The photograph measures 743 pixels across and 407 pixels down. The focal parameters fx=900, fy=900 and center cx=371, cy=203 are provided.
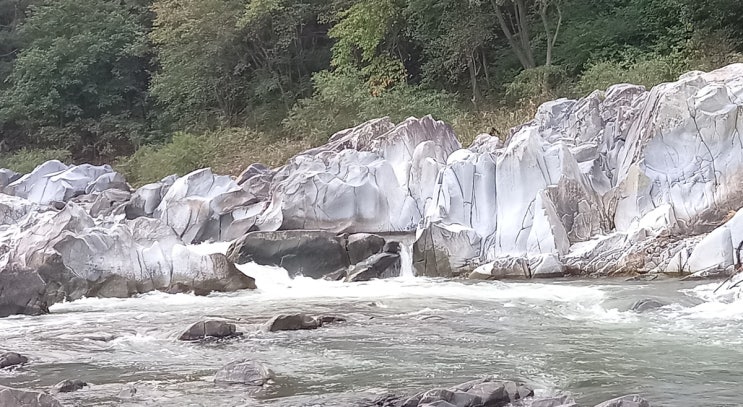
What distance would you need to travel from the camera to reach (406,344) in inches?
376

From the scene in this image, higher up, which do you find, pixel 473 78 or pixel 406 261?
pixel 473 78

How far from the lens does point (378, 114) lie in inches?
1005

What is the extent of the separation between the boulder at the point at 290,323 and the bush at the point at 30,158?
79.3 ft

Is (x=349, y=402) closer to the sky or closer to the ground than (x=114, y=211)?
closer to the ground

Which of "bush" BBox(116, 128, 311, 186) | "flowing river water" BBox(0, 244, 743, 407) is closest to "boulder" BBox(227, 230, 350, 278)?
"flowing river water" BBox(0, 244, 743, 407)

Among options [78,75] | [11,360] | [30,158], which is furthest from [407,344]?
[78,75]

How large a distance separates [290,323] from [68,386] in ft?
10.5

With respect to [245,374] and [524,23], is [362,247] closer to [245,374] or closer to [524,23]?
[245,374]

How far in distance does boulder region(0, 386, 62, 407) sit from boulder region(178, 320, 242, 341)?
11.2 feet

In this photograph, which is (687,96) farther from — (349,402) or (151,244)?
(349,402)

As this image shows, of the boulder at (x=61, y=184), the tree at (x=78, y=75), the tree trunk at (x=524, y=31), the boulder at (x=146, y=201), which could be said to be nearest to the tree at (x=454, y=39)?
the tree trunk at (x=524, y=31)

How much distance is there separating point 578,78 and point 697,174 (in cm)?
1016

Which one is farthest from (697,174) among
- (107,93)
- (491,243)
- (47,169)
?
(107,93)

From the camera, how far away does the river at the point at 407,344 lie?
24.9ft
